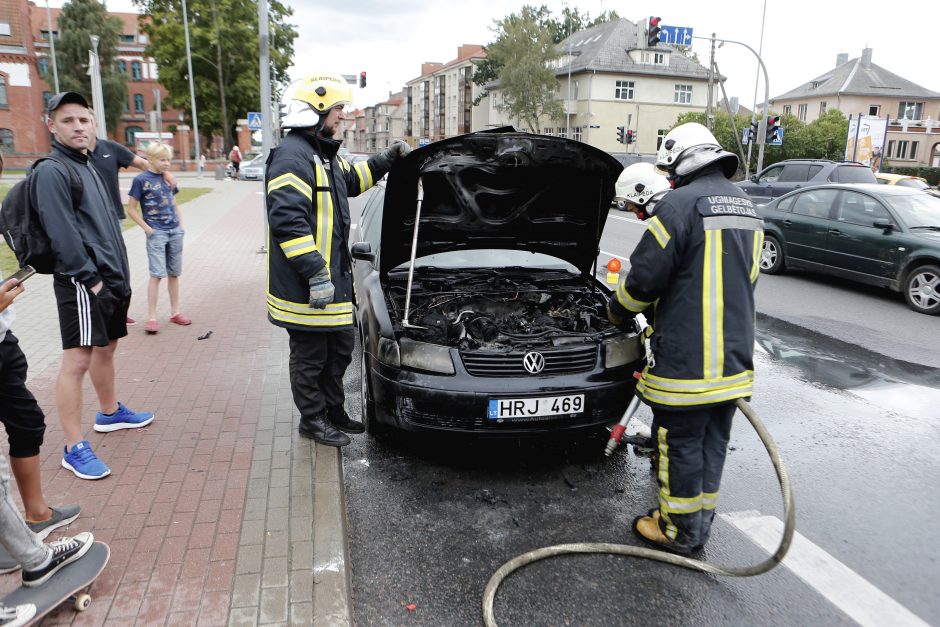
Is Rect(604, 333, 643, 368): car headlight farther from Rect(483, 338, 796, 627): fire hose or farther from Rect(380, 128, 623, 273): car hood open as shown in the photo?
Rect(380, 128, 623, 273): car hood open

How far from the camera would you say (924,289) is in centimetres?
852

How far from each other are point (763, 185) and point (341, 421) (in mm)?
16222

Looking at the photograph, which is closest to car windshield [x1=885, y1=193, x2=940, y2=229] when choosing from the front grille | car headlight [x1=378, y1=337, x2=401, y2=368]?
the front grille

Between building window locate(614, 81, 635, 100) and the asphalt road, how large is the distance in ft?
183

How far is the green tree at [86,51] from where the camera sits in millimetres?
55631

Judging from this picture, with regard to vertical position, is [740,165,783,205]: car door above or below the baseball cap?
below

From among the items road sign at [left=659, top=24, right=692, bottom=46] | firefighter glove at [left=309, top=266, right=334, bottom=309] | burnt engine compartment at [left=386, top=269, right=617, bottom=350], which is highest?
road sign at [left=659, top=24, right=692, bottom=46]

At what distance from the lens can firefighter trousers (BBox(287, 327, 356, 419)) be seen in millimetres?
4047

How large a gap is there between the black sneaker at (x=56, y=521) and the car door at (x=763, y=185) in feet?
55.7

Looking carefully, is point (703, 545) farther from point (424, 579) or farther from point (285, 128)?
point (285, 128)

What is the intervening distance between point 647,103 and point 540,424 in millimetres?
58791

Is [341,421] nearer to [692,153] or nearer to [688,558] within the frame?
[688,558]

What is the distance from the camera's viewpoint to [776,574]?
3.12 metres

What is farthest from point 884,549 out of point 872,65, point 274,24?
point 872,65
